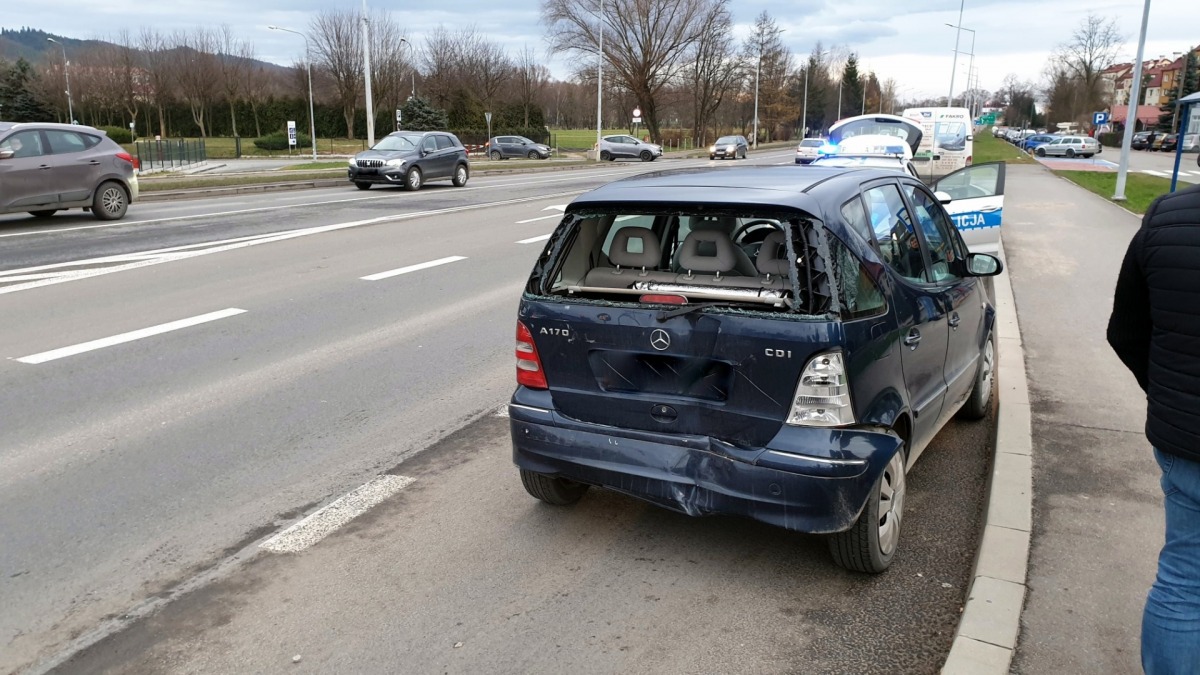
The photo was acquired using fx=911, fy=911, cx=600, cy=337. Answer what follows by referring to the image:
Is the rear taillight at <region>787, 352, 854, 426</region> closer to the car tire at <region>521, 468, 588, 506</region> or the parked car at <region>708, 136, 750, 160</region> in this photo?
the car tire at <region>521, 468, 588, 506</region>

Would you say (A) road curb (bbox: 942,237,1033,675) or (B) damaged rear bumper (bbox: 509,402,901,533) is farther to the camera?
(B) damaged rear bumper (bbox: 509,402,901,533)

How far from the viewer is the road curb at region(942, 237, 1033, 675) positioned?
314cm

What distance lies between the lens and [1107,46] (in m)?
88.4

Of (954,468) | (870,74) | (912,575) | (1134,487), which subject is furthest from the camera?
(870,74)

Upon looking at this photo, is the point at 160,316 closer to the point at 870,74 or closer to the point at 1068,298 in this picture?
the point at 1068,298

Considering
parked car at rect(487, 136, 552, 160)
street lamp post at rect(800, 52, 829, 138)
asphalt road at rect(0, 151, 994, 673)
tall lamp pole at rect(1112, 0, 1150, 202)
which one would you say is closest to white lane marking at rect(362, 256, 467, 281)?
asphalt road at rect(0, 151, 994, 673)

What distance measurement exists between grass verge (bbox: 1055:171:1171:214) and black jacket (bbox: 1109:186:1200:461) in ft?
62.2

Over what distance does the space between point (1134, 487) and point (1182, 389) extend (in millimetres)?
2573

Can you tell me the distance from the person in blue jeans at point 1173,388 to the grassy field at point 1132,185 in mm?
18942

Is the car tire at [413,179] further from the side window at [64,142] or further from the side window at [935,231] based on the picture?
the side window at [935,231]

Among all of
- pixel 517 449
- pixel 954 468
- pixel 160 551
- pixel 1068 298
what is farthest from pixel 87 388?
pixel 1068 298

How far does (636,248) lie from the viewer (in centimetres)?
432

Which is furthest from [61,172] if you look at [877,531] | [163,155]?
[163,155]

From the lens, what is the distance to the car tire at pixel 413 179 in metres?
25.3
